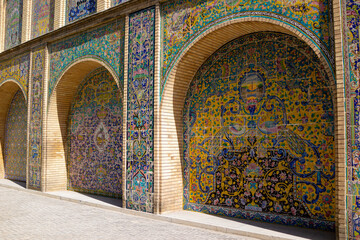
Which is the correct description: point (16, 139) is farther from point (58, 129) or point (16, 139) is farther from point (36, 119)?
point (58, 129)

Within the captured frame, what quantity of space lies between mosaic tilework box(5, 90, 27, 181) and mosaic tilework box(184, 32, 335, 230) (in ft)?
23.3

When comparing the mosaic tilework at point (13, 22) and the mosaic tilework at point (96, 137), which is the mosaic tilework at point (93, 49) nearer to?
the mosaic tilework at point (96, 137)

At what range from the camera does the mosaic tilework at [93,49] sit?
689 centimetres

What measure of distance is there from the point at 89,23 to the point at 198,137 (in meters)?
3.64

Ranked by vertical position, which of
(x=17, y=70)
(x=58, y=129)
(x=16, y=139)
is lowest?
(x=16, y=139)

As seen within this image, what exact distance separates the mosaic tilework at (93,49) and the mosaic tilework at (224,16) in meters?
1.23

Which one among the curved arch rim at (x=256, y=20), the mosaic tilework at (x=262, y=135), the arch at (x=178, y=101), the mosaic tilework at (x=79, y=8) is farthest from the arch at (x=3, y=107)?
the mosaic tilework at (x=262, y=135)

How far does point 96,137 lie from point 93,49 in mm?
2190

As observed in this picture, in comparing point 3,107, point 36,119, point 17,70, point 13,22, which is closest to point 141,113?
point 36,119

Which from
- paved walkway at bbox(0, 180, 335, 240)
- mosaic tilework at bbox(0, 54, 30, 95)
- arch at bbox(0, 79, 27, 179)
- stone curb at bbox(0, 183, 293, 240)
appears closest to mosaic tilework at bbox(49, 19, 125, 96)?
mosaic tilework at bbox(0, 54, 30, 95)

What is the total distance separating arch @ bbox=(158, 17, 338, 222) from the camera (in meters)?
5.59

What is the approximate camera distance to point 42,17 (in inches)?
375

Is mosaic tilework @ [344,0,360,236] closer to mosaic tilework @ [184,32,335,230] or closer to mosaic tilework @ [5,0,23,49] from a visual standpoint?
mosaic tilework @ [184,32,335,230]

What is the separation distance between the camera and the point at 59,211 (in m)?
6.55
